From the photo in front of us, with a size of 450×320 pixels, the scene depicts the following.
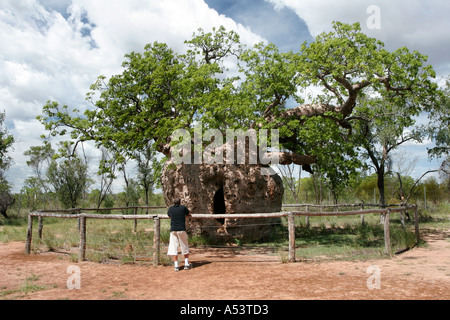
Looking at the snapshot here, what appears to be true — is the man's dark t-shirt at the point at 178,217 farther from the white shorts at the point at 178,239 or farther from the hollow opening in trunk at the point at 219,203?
the hollow opening in trunk at the point at 219,203

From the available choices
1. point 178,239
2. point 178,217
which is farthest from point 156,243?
point 178,217

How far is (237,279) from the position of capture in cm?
658

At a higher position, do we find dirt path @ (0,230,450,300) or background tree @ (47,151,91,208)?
background tree @ (47,151,91,208)

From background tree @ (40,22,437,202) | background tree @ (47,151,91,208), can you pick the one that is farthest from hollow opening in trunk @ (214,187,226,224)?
background tree @ (47,151,91,208)

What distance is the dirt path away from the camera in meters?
5.54

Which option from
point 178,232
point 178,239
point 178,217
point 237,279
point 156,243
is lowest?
point 237,279

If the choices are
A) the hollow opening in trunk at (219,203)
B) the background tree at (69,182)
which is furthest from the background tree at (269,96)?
the background tree at (69,182)

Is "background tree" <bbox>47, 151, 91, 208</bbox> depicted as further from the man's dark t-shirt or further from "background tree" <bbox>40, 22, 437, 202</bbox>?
the man's dark t-shirt

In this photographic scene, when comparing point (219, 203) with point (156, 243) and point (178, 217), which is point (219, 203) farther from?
point (178, 217)

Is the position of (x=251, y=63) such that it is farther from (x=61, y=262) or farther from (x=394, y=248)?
(x=61, y=262)
